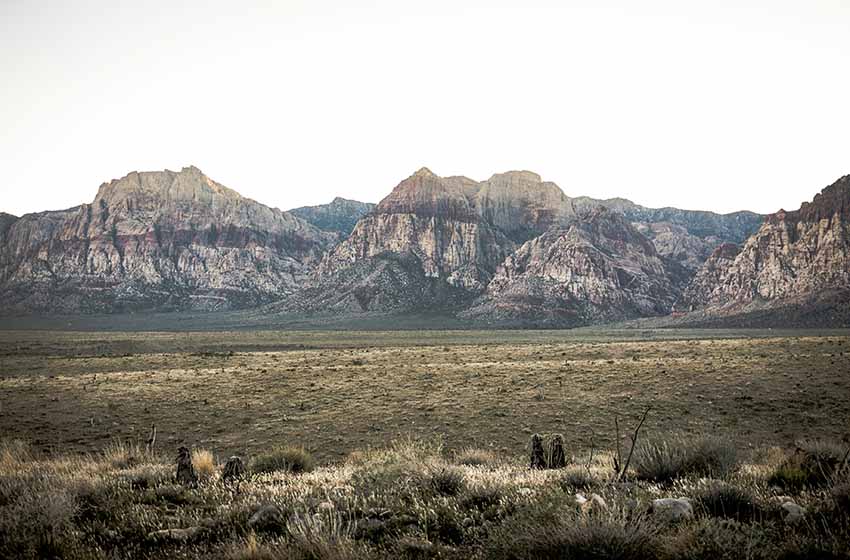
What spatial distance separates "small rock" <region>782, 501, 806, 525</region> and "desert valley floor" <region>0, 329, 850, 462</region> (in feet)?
38.5

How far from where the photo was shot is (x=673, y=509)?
19.3ft

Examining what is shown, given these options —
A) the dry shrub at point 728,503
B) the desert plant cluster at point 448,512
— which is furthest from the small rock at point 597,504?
the dry shrub at point 728,503

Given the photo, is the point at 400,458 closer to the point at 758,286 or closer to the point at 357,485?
the point at 357,485

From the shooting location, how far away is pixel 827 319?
11231 cm

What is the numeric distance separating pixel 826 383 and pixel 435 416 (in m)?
21.3

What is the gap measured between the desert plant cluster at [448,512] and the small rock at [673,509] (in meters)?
0.02

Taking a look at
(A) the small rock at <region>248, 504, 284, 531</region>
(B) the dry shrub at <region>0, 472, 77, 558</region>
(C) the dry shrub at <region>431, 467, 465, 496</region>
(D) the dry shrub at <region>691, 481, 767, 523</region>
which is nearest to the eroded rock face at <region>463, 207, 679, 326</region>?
(C) the dry shrub at <region>431, 467, 465, 496</region>

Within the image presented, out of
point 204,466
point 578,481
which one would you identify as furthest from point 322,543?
point 204,466

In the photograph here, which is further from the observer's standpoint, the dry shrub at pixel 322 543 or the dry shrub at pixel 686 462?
the dry shrub at pixel 686 462

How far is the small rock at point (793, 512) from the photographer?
211 inches

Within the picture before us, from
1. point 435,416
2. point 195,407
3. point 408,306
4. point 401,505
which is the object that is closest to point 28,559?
point 401,505

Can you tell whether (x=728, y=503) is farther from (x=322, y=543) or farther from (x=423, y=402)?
(x=423, y=402)

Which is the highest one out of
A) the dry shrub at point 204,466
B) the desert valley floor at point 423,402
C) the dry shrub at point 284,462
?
the dry shrub at point 204,466

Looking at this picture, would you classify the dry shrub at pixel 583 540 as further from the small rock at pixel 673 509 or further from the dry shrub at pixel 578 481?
the dry shrub at pixel 578 481
